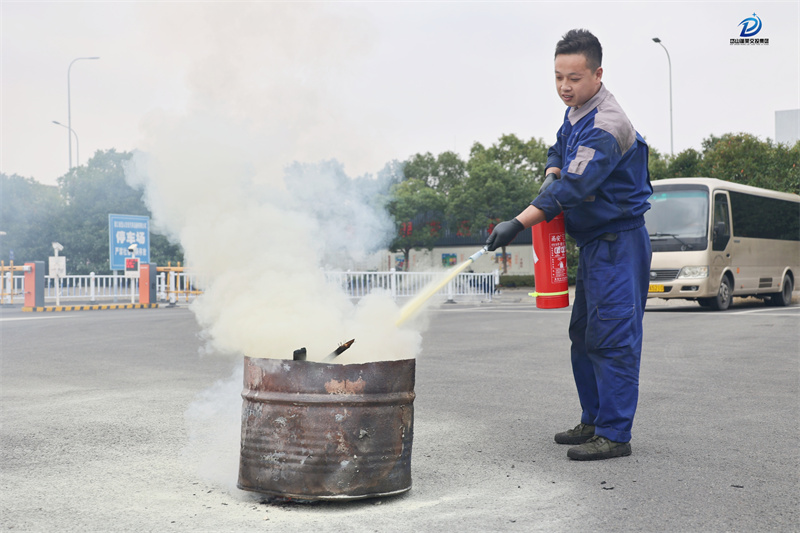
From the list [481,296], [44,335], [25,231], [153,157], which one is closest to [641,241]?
Answer: [153,157]

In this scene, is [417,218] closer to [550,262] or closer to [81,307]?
[81,307]

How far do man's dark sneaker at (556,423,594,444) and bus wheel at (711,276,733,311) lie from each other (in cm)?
1404

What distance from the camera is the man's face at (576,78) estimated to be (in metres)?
3.95

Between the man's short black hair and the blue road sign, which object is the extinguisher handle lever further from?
the blue road sign

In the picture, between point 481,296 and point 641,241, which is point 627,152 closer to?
point 641,241

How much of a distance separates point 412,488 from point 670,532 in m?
1.13

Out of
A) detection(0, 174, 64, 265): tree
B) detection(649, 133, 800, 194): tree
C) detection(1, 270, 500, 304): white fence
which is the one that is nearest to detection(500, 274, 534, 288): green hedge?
detection(649, 133, 800, 194): tree

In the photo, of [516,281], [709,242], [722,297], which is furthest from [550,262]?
[516,281]

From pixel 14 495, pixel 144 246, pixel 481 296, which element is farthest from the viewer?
pixel 144 246

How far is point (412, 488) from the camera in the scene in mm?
3367

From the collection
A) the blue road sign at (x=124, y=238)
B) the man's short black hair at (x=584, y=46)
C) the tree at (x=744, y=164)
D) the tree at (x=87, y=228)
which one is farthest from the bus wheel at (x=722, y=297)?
the tree at (x=87, y=228)

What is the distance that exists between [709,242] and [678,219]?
0.86 meters

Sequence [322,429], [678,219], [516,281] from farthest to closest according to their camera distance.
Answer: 1. [516,281]
2. [678,219]
3. [322,429]

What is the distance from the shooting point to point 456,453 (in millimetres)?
4043
